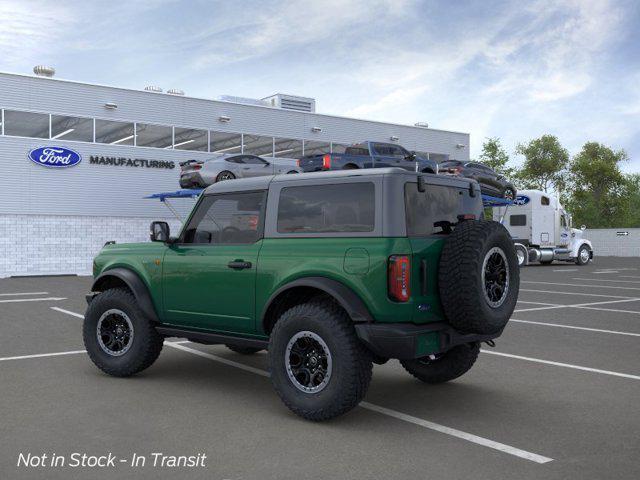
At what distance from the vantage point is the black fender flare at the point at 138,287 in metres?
6.68

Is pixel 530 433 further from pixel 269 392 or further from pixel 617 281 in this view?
pixel 617 281

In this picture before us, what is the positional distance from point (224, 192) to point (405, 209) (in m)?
1.97

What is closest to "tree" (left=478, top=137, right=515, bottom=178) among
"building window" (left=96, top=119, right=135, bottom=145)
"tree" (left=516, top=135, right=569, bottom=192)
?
"tree" (left=516, top=135, right=569, bottom=192)

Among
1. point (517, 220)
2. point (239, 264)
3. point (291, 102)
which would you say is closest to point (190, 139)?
point (291, 102)

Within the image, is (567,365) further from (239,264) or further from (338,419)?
(239,264)

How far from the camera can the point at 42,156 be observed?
2689 cm

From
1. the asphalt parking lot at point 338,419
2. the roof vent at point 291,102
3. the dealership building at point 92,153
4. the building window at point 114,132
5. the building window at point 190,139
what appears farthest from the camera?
the roof vent at point 291,102

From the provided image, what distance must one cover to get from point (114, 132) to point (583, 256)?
888 inches

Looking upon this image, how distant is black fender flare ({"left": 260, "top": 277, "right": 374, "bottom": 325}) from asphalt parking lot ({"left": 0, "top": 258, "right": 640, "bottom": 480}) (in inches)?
33.6

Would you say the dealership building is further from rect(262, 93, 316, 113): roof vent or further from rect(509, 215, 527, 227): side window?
rect(509, 215, 527, 227): side window

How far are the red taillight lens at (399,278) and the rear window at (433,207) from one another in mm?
290

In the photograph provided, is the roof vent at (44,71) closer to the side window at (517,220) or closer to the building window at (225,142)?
the building window at (225,142)

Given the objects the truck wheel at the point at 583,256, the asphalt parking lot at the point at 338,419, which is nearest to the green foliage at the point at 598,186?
the truck wheel at the point at 583,256

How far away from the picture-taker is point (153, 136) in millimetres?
29734
